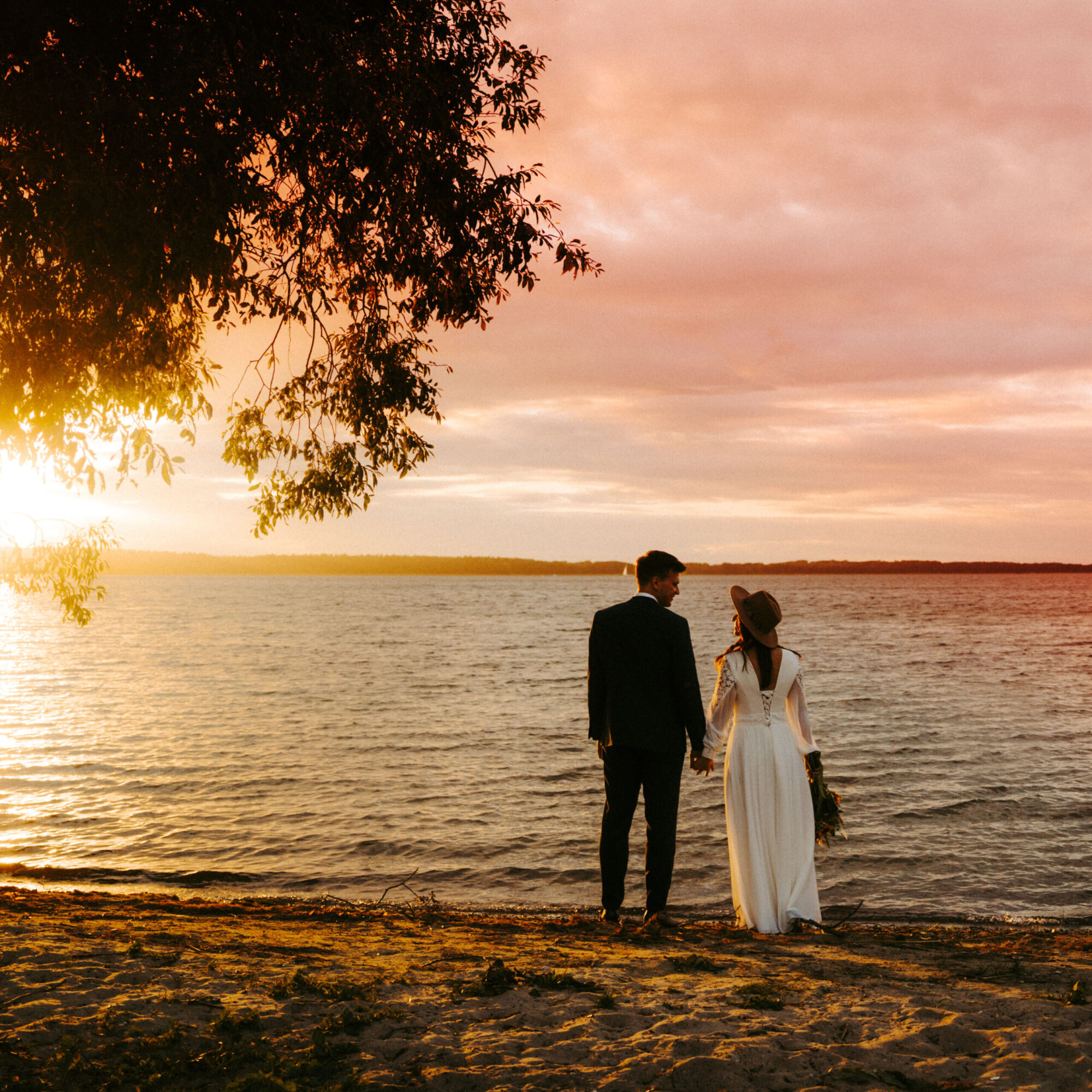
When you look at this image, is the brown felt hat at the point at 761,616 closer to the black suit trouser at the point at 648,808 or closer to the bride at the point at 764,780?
the bride at the point at 764,780

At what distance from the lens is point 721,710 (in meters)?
6.27

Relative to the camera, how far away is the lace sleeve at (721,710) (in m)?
6.17

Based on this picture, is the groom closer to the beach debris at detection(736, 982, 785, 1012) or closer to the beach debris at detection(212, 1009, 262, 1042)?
the beach debris at detection(736, 982, 785, 1012)

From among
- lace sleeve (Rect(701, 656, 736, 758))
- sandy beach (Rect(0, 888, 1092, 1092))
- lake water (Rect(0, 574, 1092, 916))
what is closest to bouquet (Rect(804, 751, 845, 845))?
lace sleeve (Rect(701, 656, 736, 758))

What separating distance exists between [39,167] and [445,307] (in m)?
2.91

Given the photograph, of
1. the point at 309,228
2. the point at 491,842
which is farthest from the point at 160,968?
the point at 491,842

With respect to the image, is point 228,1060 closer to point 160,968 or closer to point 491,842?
point 160,968

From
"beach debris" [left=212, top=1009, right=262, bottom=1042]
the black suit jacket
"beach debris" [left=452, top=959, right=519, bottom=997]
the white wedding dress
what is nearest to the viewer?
"beach debris" [left=212, top=1009, right=262, bottom=1042]

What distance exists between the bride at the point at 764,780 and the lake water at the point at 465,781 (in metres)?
2.71

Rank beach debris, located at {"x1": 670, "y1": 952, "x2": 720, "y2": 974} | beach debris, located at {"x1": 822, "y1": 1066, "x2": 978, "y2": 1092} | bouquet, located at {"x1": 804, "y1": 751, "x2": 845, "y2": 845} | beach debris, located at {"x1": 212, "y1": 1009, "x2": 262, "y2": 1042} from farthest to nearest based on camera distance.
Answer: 1. bouquet, located at {"x1": 804, "y1": 751, "x2": 845, "y2": 845}
2. beach debris, located at {"x1": 670, "y1": 952, "x2": 720, "y2": 974}
3. beach debris, located at {"x1": 212, "y1": 1009, "x2": 262, "y2": 1042}
4. beach debris, located at {"x1": 822, "y1": 1066, "x2": 978, "y2": 1092}

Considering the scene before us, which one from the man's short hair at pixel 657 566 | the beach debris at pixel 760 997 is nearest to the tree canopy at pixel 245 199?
the man's short hair at pixel 657 566

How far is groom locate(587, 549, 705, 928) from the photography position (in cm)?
599

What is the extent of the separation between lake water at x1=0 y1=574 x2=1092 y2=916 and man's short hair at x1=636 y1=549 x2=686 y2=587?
4163 millimetres

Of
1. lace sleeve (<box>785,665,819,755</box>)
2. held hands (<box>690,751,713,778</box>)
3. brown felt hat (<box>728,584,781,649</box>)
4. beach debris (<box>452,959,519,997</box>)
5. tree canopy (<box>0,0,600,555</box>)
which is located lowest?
beach debris (<box>452,959,519,997</box>)
